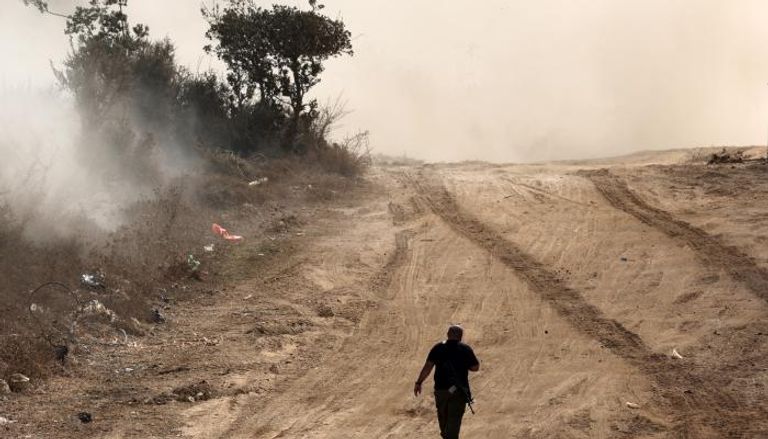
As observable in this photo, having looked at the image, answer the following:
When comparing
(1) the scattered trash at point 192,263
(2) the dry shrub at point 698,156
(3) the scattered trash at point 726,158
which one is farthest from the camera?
(2) the dry shrub at point 698,156

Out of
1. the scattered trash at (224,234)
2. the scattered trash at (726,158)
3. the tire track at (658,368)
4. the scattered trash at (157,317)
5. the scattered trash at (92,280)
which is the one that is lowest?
the tire track at (658,368)

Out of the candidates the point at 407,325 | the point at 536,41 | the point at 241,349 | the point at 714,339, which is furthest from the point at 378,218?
the point at 536,41

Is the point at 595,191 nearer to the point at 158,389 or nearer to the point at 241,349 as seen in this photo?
the point at 241,349

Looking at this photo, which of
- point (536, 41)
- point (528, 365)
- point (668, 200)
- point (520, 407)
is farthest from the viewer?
point (536, 41)

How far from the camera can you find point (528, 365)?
10.4 metres

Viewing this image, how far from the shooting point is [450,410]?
7.82 metres

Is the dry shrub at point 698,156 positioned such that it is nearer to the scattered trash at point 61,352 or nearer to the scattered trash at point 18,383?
the scattered trash at point 61,352

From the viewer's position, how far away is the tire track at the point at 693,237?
12.6 meters

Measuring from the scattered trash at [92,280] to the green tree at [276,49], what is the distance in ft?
33.1

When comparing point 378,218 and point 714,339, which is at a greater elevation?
point 378,218

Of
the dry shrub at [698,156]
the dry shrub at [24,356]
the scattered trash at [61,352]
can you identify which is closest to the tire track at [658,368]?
Result: the scattered trash at [61,352]

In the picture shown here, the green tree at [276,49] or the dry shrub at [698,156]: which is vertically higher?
the green tree at [276,49]

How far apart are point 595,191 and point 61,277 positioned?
11029 millimetres

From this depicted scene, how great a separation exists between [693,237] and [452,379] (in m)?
8.37
